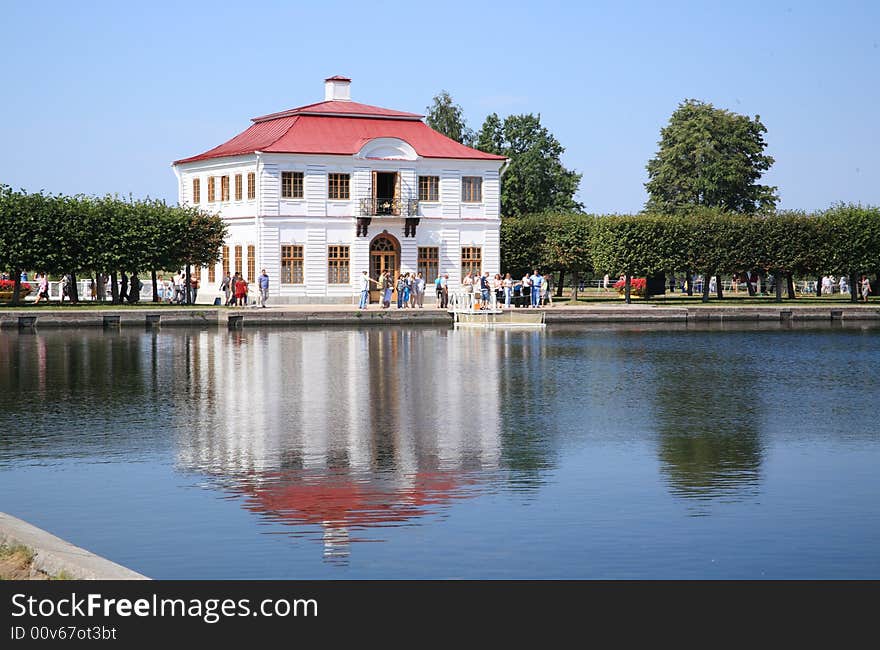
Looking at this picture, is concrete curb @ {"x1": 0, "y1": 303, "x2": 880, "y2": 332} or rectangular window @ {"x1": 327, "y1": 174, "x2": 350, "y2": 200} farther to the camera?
rectangular window @ {"x1": 327, "y1": 174, "x2": 350, "y2": 200}

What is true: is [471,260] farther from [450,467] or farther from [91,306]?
[450,467]

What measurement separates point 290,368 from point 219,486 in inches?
603

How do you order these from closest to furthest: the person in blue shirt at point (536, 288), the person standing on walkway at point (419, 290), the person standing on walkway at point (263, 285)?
the person in blue shirt at point (536, 288) < the person standing on walkway at point (263, 285) < the person standing on walkway at point (419, 290)

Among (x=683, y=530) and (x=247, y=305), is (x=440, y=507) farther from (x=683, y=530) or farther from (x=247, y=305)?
(x=247, y=305)

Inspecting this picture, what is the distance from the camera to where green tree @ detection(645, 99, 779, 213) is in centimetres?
8781

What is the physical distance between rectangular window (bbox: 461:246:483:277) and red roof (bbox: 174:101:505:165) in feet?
15.1

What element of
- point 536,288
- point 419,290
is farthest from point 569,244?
point 536,288

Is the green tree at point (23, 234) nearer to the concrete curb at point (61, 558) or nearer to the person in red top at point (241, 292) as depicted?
the person in red top at point (241, 292)

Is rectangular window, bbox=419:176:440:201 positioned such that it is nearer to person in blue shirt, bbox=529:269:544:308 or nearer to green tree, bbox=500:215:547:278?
green tree, bbox=500:215:547:278

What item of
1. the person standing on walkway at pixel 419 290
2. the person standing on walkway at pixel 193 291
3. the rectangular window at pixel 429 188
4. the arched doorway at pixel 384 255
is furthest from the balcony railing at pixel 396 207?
the person standing on walkway at pixel 193 291

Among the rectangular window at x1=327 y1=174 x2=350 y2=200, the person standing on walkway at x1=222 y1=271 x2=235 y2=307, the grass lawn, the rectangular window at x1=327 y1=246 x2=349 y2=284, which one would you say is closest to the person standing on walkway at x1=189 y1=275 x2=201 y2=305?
the person standing on walkway at x1=222 y1=271 x2=235 y2=307

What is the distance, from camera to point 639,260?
67.4 metres

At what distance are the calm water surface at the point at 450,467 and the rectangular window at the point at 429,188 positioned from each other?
34234 mm

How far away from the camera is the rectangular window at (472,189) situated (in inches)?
2589
